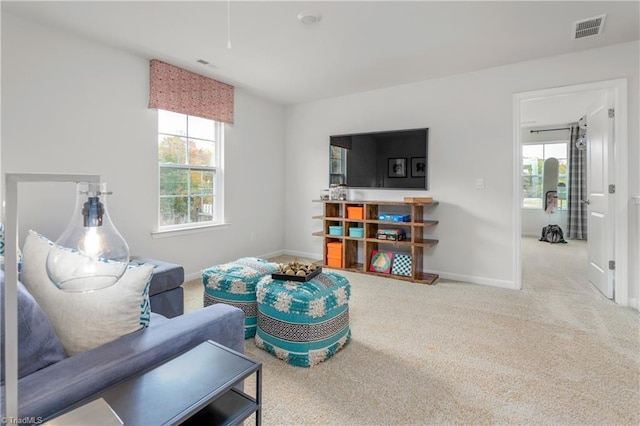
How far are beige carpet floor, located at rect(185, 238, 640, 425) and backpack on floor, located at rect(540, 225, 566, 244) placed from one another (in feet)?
12.2

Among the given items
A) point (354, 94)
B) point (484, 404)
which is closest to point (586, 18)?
point (354, 94)

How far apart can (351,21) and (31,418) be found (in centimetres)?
281

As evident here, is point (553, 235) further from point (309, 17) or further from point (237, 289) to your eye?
point (237, 289)

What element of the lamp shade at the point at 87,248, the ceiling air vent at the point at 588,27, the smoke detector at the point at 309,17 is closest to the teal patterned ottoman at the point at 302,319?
the lamp shade at the point at 87,248

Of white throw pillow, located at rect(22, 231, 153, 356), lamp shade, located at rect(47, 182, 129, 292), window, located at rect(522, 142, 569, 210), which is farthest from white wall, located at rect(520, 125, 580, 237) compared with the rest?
lamp shade, located at rect(47, 182, 129, 292)

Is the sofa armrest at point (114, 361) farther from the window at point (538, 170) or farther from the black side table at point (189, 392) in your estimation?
the window at point (538, 170)

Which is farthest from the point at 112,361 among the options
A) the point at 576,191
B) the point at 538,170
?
the point at 538,170

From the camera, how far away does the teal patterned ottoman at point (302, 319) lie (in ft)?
6.59

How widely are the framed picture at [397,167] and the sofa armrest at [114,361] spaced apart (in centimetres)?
330

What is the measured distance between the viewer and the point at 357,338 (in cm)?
237

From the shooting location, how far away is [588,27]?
2.68 m

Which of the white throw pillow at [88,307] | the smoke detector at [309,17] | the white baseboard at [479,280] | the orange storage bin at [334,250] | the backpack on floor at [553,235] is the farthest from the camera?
the backpack on floor at [553,235]

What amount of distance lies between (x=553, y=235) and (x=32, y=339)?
25.4ft

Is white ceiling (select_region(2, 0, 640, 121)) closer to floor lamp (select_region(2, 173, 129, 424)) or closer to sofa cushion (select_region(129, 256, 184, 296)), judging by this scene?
sofa cushion (select_region(129, 256, 184, 296))
